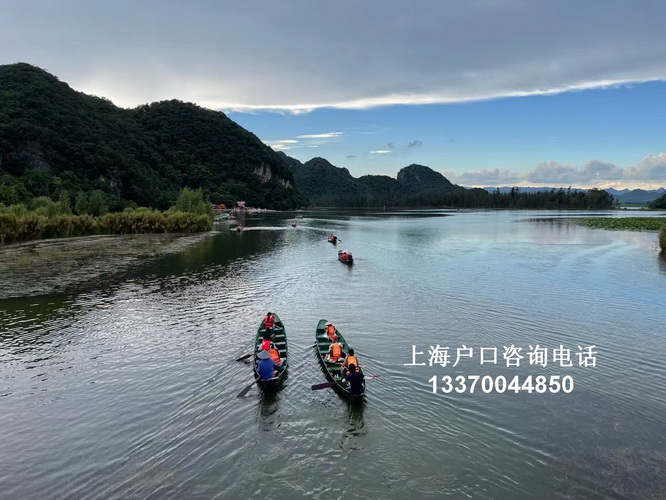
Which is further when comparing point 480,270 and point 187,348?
point 480,270

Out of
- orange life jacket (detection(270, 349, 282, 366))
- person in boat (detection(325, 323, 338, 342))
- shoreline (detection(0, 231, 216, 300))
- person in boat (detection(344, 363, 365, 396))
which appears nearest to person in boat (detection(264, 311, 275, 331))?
person in boat (detection(325, 323, 338, 342))

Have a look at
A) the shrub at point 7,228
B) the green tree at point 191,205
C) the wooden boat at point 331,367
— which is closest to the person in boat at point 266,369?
the wooden boat at point 331,367

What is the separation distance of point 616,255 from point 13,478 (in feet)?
234

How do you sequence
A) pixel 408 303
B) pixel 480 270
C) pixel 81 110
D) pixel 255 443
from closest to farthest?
pixel 255 443 < pixel 408 303 < pixel 480 270 < pixel 81 110

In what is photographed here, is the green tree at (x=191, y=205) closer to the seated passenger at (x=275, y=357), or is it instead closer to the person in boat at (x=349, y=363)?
the seated passenger at (x=275, y=357)

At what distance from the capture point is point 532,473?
44.5 feet

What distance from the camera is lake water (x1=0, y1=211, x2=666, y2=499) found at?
1329 cm

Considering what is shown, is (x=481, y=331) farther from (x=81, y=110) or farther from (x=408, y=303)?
(x=81, y=110)

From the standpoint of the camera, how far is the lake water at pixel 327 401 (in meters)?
13.3

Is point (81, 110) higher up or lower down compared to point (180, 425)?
higher up

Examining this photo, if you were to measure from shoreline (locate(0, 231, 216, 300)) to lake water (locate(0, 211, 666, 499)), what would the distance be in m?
4.65

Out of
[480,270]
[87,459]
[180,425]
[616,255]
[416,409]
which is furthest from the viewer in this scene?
[616,255]

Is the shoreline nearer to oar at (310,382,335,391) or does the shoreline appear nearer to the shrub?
the shrub

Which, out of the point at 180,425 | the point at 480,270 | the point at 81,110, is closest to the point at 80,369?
the point at 180,425
